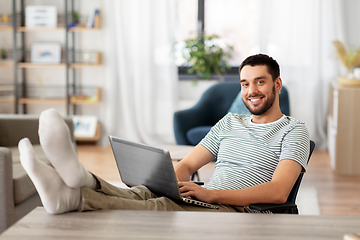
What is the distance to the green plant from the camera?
476 cm

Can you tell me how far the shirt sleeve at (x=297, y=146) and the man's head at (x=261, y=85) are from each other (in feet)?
0.54

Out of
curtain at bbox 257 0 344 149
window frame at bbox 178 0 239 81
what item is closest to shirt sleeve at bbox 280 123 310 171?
curtain at bbox 257 0 344 149

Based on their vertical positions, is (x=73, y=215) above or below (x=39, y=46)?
below

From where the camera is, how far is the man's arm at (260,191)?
1.59 meters

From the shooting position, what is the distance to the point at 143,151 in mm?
1500

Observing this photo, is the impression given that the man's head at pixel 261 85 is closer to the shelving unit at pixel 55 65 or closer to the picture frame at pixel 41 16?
the shelving unit at pixel 55 65

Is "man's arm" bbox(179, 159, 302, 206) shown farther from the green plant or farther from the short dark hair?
the green plant

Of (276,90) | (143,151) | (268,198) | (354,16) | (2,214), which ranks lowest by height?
(2,214)

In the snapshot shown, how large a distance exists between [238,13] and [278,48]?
2.17ft

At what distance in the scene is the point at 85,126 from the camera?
505 centimetres

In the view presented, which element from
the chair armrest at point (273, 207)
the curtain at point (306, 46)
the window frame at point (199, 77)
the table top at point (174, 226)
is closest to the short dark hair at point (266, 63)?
the chair armrest at point (273, 207)

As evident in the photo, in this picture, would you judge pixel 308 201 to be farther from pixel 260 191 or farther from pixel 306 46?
pixel 306 46

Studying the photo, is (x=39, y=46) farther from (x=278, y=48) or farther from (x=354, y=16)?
(x=354, y=16)

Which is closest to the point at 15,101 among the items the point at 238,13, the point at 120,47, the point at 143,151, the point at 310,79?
the point at 120,47
